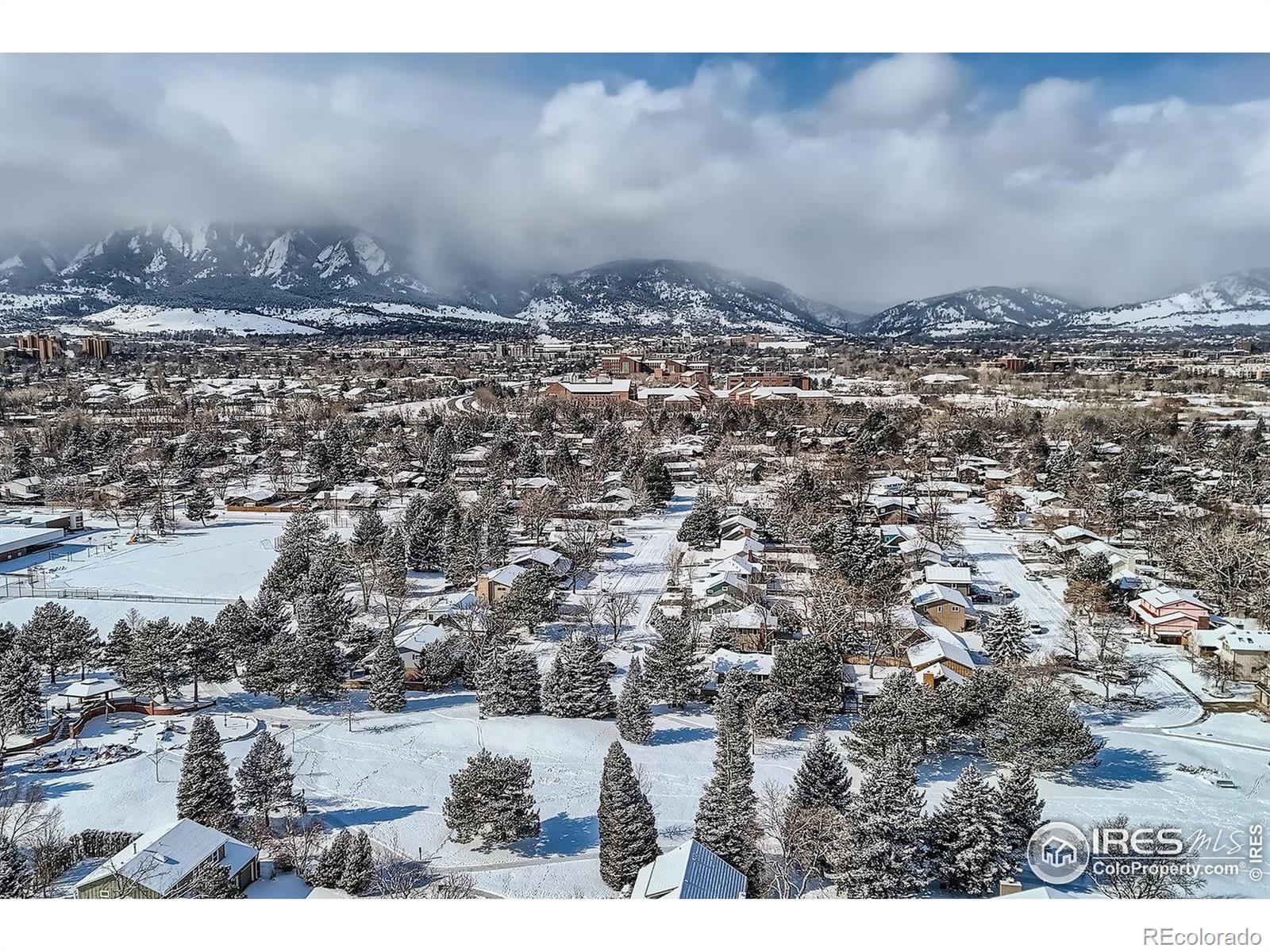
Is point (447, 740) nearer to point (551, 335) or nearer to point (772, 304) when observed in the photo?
point (551, 335)

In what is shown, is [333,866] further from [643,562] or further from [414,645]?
[643,562]

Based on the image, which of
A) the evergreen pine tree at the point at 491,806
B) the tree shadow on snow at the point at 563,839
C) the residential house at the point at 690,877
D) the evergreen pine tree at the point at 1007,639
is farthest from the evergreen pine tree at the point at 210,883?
the evergreen pine tree at the point at 1007,639

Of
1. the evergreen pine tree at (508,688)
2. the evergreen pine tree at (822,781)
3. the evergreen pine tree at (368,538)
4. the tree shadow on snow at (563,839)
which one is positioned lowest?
the tree shadow on snow at (563,839)

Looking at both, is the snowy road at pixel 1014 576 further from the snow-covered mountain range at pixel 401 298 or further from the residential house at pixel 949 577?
the snow-covered mountain range at pixel 401 298

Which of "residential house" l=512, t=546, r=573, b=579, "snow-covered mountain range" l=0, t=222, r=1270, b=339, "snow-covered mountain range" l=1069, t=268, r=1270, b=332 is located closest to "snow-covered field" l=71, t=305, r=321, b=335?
"snow-covered mountain range" l=0, t=222, r=1270, b=339

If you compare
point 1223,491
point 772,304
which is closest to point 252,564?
point 1223,491
